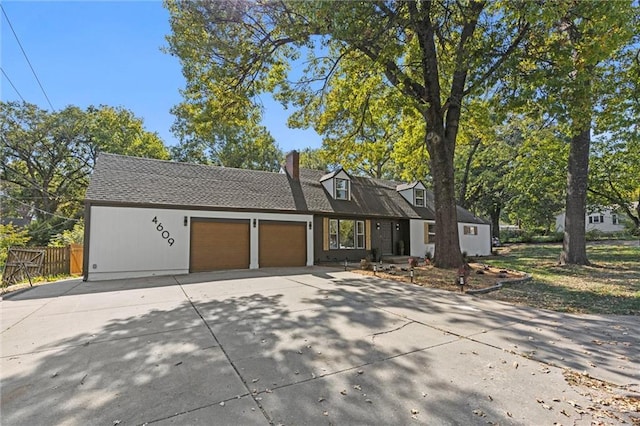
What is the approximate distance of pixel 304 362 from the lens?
3832 mm

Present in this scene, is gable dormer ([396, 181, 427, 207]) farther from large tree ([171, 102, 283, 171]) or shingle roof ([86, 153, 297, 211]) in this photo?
large tree ([171, 102, 283, 171])

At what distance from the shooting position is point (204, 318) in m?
5.76

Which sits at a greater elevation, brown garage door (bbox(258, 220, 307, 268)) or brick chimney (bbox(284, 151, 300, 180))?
brick chimney (bbox(284, 151, 300, 180))

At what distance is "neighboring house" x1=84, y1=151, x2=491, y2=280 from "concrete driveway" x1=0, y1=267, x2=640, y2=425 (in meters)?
4.57

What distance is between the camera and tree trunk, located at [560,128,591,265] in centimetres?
1264

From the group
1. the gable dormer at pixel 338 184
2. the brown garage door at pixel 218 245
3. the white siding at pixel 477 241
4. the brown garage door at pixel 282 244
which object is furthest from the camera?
the white siding at pixel 477 241

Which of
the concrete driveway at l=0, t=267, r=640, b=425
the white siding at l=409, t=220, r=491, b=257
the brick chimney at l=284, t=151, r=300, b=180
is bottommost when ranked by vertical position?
the concrete driveway at l=0, t=267, r=640, b=425

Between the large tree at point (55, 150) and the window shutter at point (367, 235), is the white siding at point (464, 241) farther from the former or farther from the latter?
the large tree at point (55, 150)

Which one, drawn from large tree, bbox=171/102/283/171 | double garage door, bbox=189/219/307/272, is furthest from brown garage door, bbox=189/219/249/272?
large tree, bbox=171/102/283/171

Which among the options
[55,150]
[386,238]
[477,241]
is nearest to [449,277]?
[386,238]

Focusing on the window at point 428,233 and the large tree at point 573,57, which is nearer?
the large tree at point 573,57

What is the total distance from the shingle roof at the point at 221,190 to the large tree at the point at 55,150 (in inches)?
548

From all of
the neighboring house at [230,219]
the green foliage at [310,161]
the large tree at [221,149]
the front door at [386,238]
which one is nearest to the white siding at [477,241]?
the neighboring house at [230,219]

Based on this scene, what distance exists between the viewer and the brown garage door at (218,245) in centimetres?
1284
